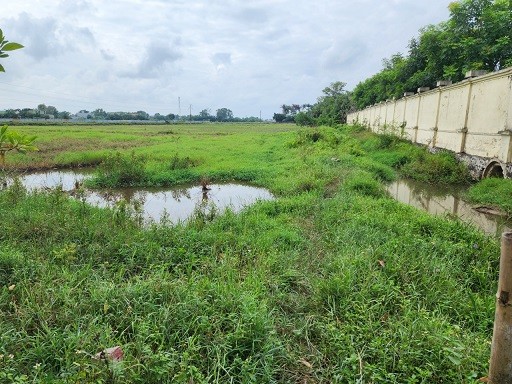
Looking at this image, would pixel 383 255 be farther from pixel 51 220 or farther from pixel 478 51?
pixel 478 51

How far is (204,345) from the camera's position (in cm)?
242

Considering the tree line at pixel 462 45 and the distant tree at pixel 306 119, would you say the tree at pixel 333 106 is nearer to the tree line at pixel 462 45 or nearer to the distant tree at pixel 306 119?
the distant tree at pixel 306 119

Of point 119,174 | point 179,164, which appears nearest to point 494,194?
point 179,164

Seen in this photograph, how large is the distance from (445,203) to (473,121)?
111 inches

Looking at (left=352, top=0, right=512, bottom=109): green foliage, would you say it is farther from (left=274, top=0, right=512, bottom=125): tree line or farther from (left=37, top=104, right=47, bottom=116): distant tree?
(left=37, top=104, right=47, bottom=116): distant tree

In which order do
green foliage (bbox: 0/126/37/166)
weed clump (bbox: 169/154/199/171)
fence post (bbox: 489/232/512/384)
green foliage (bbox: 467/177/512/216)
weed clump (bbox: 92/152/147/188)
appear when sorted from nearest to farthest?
fence post (bbox: 489/232/512/384), green foliage (bbox: 0/126/37/166), green foliage (bbox: 467/177/512/216), weed clump (bbox: 92/152/147/188), weed clump (bbox: 169/154/199/171)

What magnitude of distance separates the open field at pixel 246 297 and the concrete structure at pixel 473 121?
13.1 feet

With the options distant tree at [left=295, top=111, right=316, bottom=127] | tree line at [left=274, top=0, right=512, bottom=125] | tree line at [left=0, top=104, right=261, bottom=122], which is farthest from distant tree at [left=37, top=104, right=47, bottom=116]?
tree line at [left=274, top=0, right=512, bottom=125]

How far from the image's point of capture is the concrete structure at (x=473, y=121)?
775cm

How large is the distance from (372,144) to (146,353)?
15926 mm

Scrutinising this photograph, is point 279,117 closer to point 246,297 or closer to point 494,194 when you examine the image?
point 494,194

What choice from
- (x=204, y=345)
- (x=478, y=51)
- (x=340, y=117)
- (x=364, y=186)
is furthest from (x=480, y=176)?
(x=340, y=117)

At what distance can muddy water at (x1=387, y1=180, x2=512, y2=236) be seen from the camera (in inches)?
247

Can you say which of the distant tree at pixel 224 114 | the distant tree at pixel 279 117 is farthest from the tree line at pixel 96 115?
the distant tree at pixel 279 117
